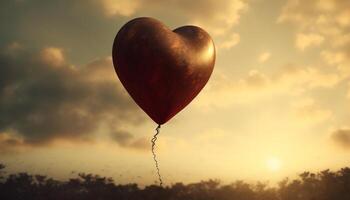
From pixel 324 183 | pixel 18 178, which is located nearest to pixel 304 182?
pixel 324 183

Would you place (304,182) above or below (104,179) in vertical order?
below

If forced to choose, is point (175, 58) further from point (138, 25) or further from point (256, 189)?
point (256, 189)

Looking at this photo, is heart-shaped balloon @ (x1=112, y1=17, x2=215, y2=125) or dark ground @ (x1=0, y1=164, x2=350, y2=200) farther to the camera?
dark ground @ (x1=0, y1=164, x2=350, y2=200)

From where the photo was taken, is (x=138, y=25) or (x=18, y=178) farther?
(x=18, y=178)

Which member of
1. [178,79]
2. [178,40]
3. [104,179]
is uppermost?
[104,179]

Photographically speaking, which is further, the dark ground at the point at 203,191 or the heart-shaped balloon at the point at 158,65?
the dark ground at the point at 203,191

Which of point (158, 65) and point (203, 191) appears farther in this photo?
point (203, 191)

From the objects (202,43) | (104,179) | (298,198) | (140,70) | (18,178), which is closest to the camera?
(140,70)

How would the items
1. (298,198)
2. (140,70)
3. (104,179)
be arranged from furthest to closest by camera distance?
(104,179), (298,198), (140,70)
